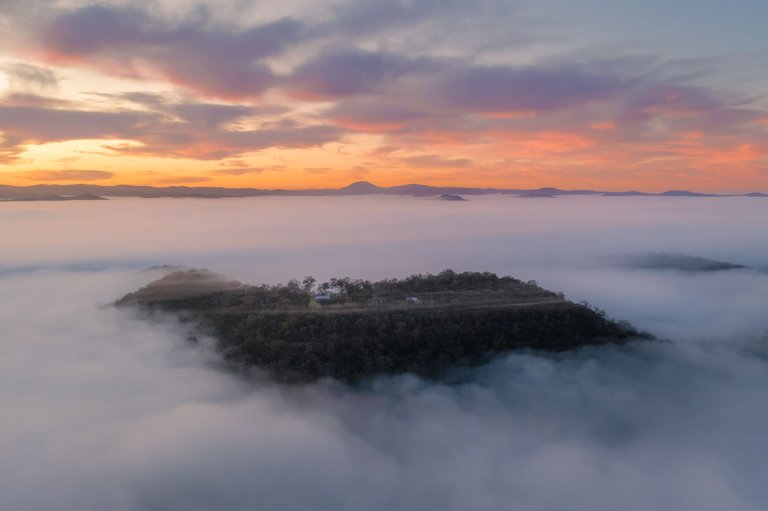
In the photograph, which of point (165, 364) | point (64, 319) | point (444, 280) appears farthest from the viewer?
point (64, 319)

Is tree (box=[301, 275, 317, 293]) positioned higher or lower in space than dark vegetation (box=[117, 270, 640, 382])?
higher

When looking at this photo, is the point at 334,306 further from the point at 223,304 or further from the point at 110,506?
the point at 110,506

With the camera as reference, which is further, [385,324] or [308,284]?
[308,284]

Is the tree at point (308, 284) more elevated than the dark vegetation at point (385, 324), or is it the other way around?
the tree at point (308, 284)

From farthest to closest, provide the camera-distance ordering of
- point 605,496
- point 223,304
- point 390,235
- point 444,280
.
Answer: point 390,235, point 444,280, point 223,304, point 605,496

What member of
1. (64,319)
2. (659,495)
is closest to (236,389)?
(659,495)

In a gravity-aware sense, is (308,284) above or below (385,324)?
above

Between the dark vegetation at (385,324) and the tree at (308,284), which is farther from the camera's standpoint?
the tree at (308,284)

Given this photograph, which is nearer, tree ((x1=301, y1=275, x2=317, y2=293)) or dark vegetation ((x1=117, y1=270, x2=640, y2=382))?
dark vegetation ((x1=117, y1=270, x2=640, y2=382))
